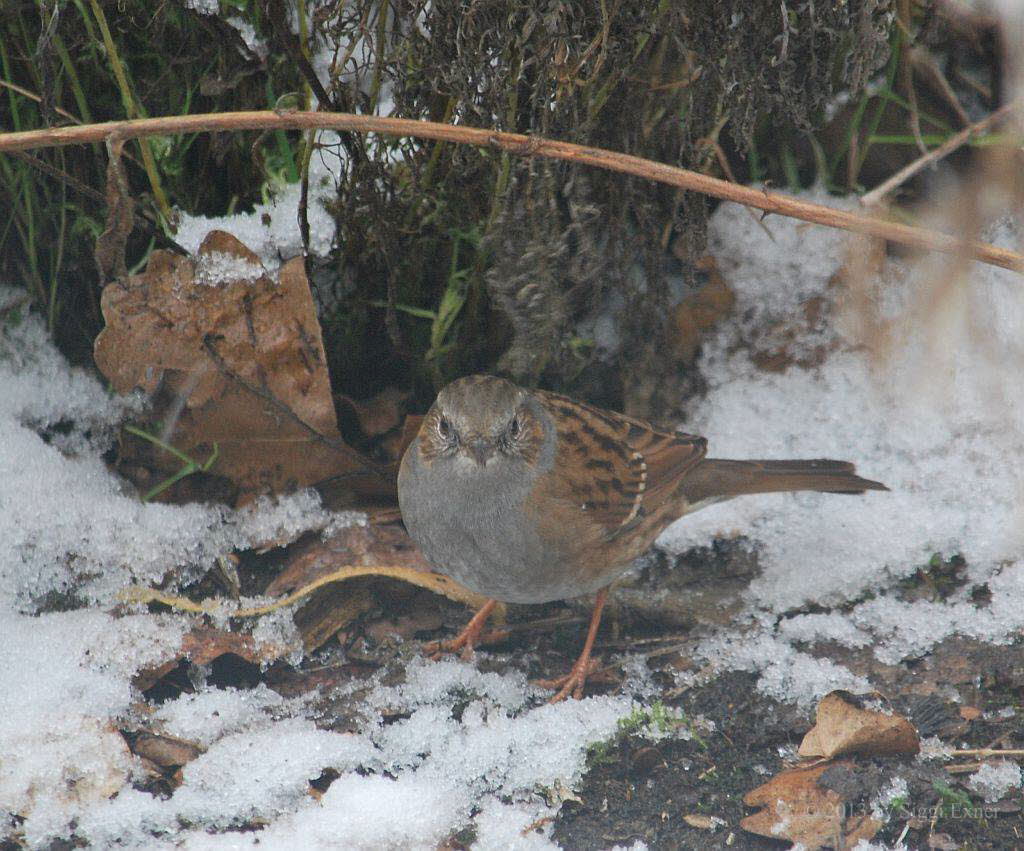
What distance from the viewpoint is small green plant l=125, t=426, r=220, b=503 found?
3422mm

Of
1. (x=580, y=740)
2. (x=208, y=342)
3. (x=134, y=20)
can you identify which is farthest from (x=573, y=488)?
(x=134, y=20)

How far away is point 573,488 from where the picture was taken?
3.30 m

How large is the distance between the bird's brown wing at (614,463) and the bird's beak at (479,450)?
0.26 meters

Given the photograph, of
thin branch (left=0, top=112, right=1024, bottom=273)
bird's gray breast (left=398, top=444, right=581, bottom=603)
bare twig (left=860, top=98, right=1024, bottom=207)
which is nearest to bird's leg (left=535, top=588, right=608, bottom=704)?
bird's gray breast (left=398, top=444, right=581, bottom=603)

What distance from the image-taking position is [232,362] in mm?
3357

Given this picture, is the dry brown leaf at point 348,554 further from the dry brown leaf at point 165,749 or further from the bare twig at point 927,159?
the bare twig at point 927,159

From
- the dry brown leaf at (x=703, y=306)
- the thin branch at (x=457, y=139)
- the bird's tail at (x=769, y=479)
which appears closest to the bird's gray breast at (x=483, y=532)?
the bird's tail at (x=769, y=479)

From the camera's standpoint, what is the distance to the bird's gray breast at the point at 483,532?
10.1 feet

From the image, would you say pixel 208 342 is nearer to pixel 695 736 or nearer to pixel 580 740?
pixel 580 740

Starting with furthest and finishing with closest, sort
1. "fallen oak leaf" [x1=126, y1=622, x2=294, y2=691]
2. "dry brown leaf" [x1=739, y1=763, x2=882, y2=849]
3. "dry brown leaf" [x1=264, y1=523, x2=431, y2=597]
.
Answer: "dry brown leaf" [x1=264, y1=523, x2=431, y2=597] → "fallen oak leaf" [x1=126, y1=622, x2=294, y2=691] → "dry brown leaf" [x1=739, y1=763, x2=882, y2=849]

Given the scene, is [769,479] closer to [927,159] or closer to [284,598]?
[927,159]

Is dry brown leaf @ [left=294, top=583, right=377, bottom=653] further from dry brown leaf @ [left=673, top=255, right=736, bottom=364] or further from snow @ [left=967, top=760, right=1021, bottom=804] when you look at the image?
snow @ [left=967, top=760, right=1021, bottom=804]

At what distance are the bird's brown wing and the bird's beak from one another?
0.26m

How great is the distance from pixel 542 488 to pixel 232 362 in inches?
41.4
